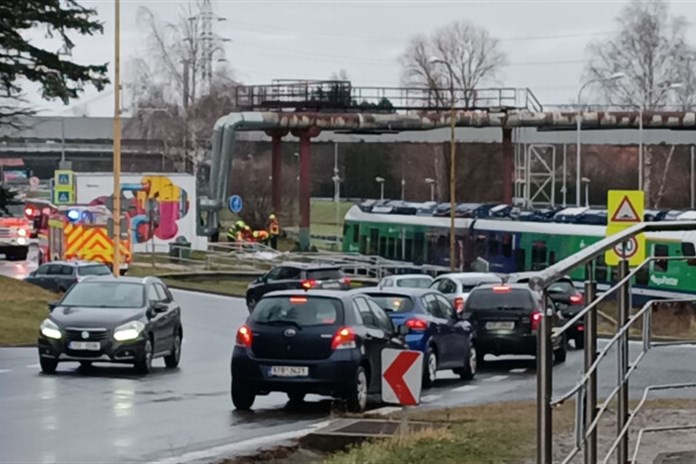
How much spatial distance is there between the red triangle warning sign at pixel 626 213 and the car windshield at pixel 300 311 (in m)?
6.70

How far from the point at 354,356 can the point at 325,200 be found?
4519 inches

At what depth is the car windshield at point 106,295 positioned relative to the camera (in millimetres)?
25766

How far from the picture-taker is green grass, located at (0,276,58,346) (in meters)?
32.5

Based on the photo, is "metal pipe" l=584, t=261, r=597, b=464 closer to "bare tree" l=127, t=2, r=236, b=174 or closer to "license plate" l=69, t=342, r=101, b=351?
"license plate" l=69, t=342, r=101, b=351

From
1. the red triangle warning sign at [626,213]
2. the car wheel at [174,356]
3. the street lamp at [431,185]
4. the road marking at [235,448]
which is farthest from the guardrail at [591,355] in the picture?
the street lamp at [431,185]

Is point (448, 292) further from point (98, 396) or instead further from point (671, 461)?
point (671, 461)

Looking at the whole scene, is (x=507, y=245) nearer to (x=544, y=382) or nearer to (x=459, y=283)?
(x=459, y=283)

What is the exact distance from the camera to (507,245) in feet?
186

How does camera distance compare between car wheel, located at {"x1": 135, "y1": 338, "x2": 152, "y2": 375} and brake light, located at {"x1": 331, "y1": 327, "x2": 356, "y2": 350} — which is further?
car wheel, located at {"x1": 135, "y1": 338, "x2": 152, "y2": 375}

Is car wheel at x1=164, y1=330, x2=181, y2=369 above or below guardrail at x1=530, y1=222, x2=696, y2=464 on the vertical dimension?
below

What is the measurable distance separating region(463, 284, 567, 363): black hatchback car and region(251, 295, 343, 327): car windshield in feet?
31.9

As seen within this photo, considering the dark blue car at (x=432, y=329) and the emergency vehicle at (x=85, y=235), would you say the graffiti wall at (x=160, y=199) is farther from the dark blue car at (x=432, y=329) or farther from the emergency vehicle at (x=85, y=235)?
the dark blue car at (x=432, y=329)

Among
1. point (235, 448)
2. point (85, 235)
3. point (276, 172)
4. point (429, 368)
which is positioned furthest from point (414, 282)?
point (276, 172)

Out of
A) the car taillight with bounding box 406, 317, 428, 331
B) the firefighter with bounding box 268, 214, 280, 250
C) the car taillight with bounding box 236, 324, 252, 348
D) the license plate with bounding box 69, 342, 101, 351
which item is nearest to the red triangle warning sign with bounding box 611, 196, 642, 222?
the car taillight with bounding box 406, 317, 428, 331
